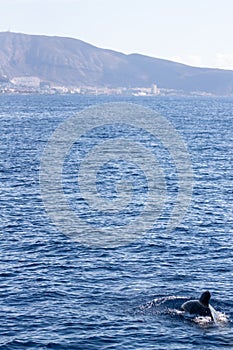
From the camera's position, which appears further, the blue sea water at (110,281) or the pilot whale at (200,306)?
the pilot whale at (200,306)

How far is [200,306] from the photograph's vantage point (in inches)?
1921

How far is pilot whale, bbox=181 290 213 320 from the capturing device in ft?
159

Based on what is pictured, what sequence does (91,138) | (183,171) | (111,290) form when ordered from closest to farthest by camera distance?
(111,290) < (183,171) < (91,138)

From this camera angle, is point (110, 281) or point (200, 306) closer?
point (200, 306)

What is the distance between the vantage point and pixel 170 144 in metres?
156

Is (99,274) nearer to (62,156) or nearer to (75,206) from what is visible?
(75,206)

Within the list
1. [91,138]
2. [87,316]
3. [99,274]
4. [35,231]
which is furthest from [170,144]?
[87,316]

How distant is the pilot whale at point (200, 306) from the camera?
159ft

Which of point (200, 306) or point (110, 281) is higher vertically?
point (200, 306)

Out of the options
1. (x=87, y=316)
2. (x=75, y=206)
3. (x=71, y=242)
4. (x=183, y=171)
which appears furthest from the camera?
(x=183, y=171)

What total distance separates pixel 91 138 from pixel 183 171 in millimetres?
64720

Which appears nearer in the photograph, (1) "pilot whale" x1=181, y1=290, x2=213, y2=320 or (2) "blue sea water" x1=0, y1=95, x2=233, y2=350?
(2) "blue sea water" x1=0, y1=95, x2=233, y2=350

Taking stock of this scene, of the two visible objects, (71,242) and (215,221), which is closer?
(71,242)

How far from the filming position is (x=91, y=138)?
17288 centimetres
